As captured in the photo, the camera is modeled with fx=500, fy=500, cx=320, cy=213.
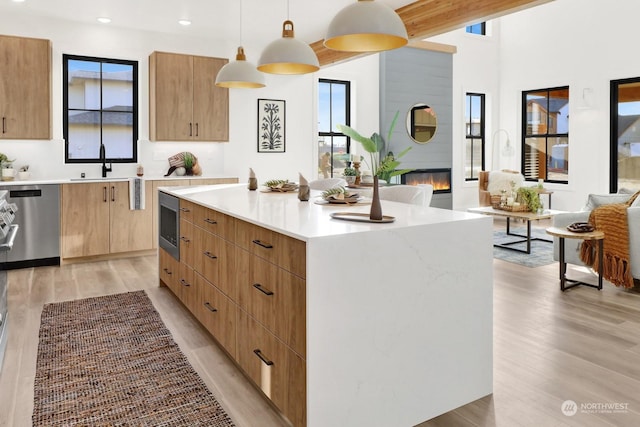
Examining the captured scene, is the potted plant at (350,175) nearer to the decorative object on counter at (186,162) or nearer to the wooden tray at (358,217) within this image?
the decorative object on counter at (186,162)

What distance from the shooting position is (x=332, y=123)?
26.6ft

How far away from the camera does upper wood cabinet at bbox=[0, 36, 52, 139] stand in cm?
532

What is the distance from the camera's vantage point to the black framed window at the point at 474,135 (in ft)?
32.5

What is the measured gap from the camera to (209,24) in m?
6.03

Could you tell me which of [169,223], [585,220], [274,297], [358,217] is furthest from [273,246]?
[585,220]

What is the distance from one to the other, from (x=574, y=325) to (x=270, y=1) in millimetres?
4094

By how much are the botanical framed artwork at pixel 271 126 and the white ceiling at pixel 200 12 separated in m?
1.10

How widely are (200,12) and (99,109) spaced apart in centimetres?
182

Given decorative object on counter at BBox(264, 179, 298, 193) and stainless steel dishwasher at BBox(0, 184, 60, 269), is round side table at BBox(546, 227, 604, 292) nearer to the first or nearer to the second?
decorative object on counter at BBox(264, 179, 298, 193)

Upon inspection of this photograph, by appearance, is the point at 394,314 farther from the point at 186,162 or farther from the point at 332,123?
the point at 332,123

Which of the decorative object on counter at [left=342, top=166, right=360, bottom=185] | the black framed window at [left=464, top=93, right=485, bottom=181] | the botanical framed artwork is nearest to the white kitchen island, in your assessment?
the decorative object on counter at [left=342, top=166, right=360, bottom=185]

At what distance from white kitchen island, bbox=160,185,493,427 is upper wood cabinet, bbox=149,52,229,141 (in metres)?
4.07

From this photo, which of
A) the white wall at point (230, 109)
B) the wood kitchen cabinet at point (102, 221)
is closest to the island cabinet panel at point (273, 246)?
the wood kitchen cabinet at point (102, 221)

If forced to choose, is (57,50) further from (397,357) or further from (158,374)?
(397,357)
